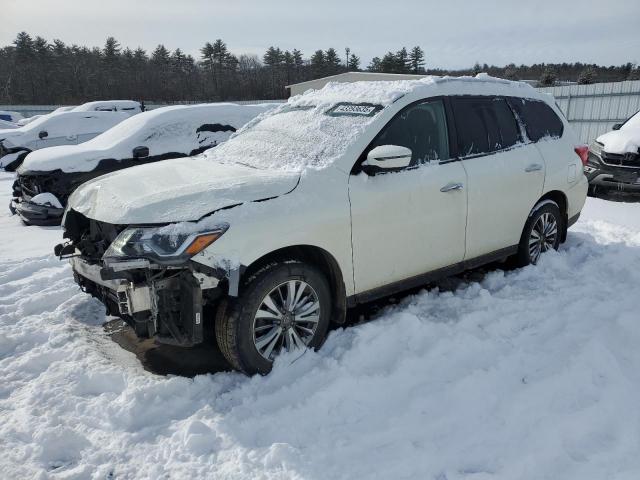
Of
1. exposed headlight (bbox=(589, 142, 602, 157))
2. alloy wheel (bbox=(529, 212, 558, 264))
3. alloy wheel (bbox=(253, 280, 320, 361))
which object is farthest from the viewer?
exposed headlight (bbox=(589, 142, 602, 157))

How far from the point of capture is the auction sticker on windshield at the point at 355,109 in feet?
12.3

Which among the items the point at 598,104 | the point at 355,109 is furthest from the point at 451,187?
the point at 598,104

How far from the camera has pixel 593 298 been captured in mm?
4062

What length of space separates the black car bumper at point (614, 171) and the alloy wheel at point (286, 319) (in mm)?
7488

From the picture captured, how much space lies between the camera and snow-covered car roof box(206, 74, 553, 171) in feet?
11.8

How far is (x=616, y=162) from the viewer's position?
8.67m

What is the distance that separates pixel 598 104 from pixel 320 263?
50.6 ft

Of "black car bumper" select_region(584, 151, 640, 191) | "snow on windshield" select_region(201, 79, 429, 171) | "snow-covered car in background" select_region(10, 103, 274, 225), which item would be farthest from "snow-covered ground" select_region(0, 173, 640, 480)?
"black car bumper" select_region(584, 151, 640, 191)

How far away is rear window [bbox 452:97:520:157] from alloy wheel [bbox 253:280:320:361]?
6.39 ft

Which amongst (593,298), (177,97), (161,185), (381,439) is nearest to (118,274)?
(161,185)

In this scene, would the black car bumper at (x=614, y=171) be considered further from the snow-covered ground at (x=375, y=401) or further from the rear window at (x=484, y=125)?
the snow-covered ground at (x=375, y=401)

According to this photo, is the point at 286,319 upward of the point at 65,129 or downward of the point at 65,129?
downward

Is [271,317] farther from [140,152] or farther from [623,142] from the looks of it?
[623,142]

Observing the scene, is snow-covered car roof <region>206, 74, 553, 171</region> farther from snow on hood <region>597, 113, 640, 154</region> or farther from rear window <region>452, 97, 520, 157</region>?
snow on hood <region>597, 113, 640, 154</region>
